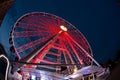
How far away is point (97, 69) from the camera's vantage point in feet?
34.2

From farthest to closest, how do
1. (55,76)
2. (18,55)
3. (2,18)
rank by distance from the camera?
(18,55), (2,18), (55,76)

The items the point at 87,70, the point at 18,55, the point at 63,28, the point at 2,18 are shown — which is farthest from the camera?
the point at 63,28

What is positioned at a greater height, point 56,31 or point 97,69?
point 56,31

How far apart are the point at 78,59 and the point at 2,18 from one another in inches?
249

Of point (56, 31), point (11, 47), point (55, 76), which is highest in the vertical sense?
point (56, 31)

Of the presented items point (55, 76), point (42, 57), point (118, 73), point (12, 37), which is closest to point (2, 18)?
point (12, 37)

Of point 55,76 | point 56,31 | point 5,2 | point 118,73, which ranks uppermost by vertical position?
point 5,2

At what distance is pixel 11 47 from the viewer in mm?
14109

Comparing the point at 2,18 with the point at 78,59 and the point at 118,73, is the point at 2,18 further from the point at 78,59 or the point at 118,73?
the point at 118,73

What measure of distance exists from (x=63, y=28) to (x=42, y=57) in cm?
311

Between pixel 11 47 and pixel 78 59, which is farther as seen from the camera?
pixel 78 59

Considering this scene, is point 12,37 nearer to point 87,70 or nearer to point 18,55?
point 18,55

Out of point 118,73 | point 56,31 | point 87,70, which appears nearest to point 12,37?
point 56,31

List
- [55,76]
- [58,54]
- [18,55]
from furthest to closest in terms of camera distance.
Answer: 1. [58,54]
2. [18,55]
3. [55,76]
